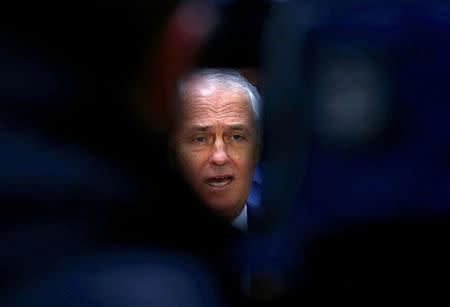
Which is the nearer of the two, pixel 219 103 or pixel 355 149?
pixel 355 149

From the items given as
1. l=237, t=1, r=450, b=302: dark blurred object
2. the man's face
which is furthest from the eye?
l=237, t=1, r=450, b=302: dark blurred object

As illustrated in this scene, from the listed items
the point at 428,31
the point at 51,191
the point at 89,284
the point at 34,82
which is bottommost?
the point at 89,284

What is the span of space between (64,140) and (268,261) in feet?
1.89

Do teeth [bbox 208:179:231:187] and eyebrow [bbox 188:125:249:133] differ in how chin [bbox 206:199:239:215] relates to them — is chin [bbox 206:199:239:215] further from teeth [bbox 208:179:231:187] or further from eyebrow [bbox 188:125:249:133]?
eyebrow [bbox 188:125:249:133]

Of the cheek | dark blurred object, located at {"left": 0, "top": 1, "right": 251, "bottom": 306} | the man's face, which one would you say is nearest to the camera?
dark blurred object, located at {"left": 0, "top": 1, "right": 251, "bottom": 306}

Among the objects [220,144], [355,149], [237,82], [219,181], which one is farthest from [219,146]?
[355,149]

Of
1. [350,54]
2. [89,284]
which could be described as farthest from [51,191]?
[350,54]

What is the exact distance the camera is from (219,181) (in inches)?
75.6

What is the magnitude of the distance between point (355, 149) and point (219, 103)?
0.63m

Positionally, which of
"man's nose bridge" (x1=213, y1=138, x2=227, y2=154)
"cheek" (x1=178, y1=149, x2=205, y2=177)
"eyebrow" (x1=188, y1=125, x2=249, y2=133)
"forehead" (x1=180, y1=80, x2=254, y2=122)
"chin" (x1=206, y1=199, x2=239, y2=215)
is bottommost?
"chin" (x1=206, y1=199, x2=239, y2=215)

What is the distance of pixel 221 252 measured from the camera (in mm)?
1461

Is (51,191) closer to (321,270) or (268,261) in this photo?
(268,261)

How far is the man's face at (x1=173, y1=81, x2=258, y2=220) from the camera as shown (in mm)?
1865

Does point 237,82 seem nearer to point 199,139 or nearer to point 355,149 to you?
point 199,139
